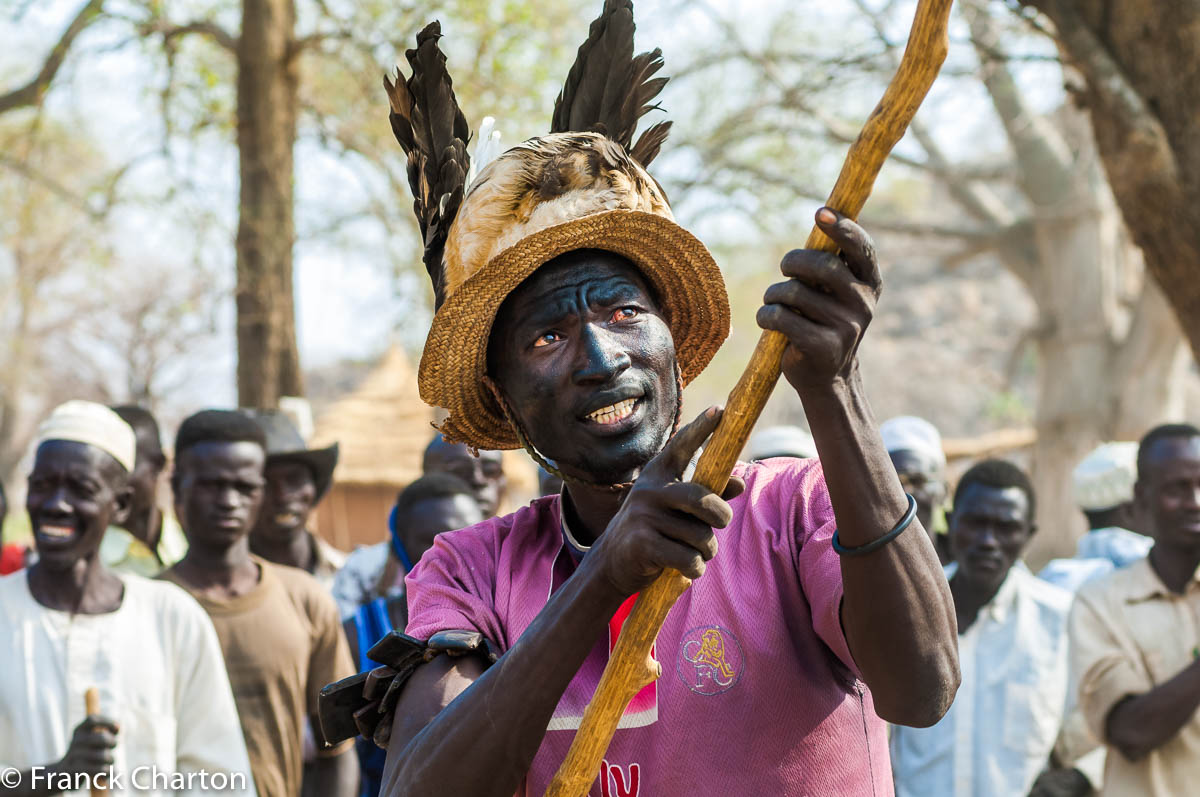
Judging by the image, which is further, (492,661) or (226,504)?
(226,504)

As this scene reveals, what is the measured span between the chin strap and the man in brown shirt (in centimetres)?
265

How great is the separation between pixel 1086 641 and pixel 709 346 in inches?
112

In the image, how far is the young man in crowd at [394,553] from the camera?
5758mm

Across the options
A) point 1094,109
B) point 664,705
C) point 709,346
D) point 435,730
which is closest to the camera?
point 435,730

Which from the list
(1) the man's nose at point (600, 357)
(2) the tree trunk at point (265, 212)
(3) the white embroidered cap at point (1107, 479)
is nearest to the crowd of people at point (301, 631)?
(3) the white embroidered cap at point (1107, 479)

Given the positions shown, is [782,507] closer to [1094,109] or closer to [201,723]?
[201,723]

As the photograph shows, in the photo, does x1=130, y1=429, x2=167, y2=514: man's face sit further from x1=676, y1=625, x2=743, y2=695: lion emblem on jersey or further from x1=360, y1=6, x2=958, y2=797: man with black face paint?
x1=676, y1=625, x2=743, y2=695: lion emblem on jersey

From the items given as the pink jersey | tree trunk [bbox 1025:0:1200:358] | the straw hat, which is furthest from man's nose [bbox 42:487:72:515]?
tree trunk [bbox 1025:0:1200:358]

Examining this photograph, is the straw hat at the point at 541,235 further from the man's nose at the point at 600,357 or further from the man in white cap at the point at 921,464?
the man in white cap at the point at 921,464

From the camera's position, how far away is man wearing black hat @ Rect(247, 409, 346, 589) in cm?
628

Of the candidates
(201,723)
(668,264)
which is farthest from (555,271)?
(201,723)

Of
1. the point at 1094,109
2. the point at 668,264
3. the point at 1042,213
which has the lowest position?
the point at 668,264

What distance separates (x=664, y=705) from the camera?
2203 mm

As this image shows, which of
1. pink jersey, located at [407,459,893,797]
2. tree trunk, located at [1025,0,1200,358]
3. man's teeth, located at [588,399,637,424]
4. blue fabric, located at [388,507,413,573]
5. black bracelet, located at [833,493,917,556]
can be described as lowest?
pink jersey, located at [407,459,893,797]
